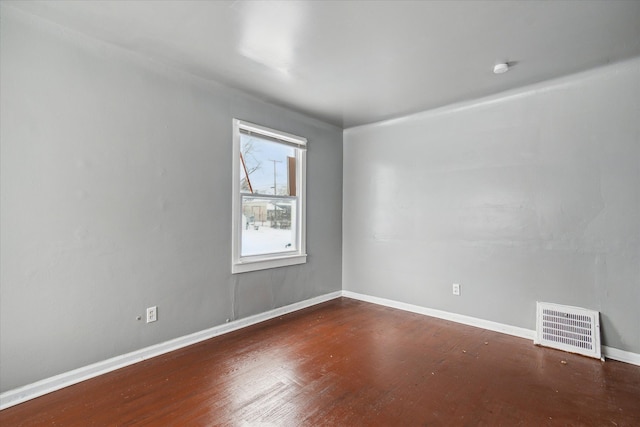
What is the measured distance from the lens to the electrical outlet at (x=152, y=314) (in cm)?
267

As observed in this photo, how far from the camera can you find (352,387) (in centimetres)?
223

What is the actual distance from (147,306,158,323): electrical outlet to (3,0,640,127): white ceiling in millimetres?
2159

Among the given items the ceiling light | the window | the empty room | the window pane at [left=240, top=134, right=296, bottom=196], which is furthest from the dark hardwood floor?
the ceiling light

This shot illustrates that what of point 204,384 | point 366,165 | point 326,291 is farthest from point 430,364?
point 366,165

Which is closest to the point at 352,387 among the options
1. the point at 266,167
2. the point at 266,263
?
the point at 266,263

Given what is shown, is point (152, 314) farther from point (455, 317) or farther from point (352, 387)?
point (455, 317)

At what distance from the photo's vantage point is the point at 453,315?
3672 millimetres

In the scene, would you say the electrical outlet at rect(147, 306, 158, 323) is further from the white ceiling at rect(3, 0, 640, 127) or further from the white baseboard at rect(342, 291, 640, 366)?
the white baseboard at rect(342, 291, 640, 366)

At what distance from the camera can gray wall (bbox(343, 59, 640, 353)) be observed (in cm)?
273

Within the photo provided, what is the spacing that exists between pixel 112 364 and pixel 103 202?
49.9 inches

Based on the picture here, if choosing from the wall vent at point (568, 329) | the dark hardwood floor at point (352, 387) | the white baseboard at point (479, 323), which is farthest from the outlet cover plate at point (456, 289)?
the wall vent at point (568, 329)

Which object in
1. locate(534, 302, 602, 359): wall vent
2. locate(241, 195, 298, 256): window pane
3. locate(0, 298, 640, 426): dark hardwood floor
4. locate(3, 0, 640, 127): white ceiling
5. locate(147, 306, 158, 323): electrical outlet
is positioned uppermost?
locate(3, 0, 640, 127): white ceiling

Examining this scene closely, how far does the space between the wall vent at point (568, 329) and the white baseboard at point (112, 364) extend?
9.21ft

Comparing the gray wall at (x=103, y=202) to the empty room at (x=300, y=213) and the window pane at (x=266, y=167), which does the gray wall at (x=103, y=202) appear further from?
the window pane at (x=266, y=167)
